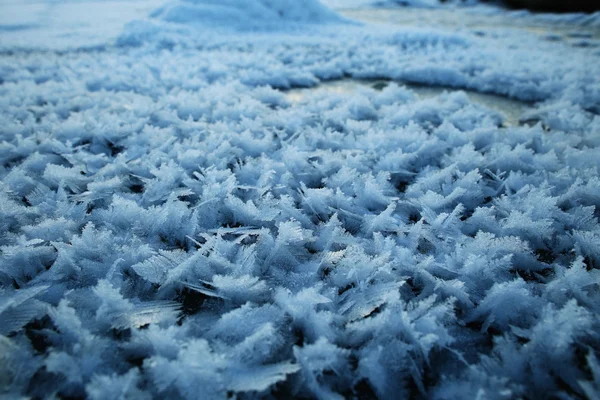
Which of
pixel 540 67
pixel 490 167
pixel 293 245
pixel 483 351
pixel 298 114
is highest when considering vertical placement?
pixel 540 67

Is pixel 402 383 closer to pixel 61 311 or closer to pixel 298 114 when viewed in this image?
pixel 61 311

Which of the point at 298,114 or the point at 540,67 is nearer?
the point at 298,114

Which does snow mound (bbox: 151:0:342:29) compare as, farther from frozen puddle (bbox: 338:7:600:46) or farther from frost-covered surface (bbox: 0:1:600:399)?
frost-covered surface (bbox: 0:1:600:399)

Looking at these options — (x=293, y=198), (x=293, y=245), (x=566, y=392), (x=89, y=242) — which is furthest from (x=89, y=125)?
(x=566, y=392)

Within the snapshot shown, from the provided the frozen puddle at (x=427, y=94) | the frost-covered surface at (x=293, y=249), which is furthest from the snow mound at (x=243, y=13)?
the frost-covered surface at (x=293, y=249)

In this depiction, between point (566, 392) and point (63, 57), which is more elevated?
point (63, 57)

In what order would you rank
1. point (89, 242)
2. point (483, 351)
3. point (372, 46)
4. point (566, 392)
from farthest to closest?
point (372, 46) → point (89, 242) → point (483, 351) → point (566, 392)
